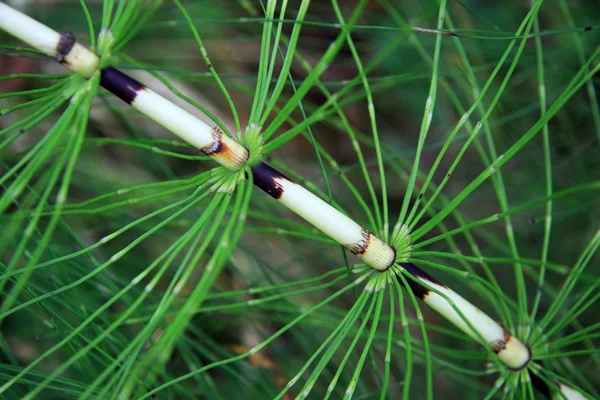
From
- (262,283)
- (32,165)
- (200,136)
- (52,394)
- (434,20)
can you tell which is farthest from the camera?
(434,20)

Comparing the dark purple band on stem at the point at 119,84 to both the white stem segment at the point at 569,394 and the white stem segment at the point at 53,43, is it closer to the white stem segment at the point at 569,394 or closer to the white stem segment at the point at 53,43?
the white stem segment at the point at 53,43

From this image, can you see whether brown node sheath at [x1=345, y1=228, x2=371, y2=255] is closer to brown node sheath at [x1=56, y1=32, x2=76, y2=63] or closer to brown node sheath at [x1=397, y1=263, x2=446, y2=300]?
brown node sheath at [x1=397, y1=263, x2=446, y2=300]

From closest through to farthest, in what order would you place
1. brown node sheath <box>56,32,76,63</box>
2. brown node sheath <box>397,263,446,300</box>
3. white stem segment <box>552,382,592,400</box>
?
1. brown node sheath <box>56,32,76,63</box>
2. brown node sheath <box>397,263,446,300</box>
3. white stem segment <box>552,382,592,400</box>

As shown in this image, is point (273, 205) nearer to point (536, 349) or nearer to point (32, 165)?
point (536, 349)

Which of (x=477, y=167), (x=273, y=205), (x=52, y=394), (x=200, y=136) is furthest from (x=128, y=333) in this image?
(x=477, y=167)

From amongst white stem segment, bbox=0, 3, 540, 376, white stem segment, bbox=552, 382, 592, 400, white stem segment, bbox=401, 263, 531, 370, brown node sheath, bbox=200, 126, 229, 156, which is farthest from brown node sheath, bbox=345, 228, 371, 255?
white stem segment, bbox=552, 382, 592, 400
